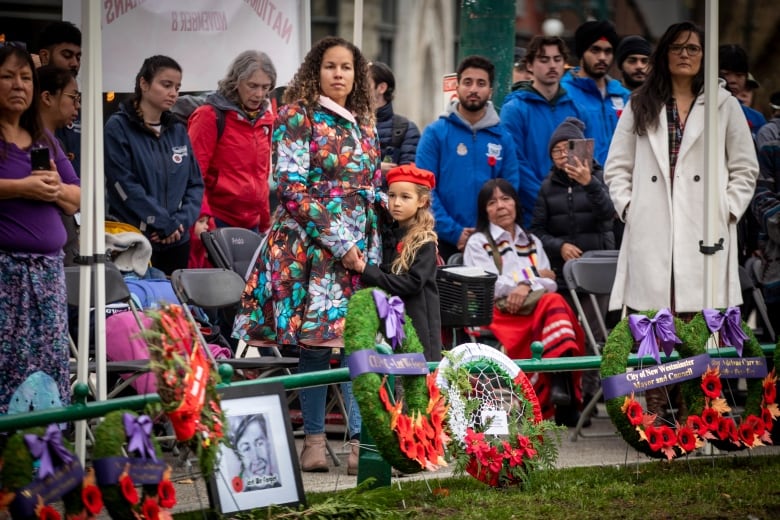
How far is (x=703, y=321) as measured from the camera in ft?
26.0

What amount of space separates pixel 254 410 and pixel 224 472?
34 centimetres

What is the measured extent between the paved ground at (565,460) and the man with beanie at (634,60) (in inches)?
105

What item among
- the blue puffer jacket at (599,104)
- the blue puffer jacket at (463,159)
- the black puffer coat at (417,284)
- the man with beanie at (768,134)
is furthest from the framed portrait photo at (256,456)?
the blue puffer jacket at (599,104)

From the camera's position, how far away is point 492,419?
7.02m

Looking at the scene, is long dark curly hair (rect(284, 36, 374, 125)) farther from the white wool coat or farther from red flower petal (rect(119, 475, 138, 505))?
red flower petal (rect(119, 475, 138, 505))

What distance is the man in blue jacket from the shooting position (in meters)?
10.3

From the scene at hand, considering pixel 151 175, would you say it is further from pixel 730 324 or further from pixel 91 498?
pixel 91 498

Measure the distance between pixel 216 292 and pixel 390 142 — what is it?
114 inches

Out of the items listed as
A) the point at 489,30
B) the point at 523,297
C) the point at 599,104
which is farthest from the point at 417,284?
the point at 489,30

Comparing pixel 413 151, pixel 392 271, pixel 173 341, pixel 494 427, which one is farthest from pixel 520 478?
pixel 413 151

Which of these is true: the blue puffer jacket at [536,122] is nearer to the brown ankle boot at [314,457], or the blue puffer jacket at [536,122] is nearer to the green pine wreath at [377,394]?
the brown ankle boot at [314,457]

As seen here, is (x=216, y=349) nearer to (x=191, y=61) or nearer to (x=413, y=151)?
(x=191, y=61)

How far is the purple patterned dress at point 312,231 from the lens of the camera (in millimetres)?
7594

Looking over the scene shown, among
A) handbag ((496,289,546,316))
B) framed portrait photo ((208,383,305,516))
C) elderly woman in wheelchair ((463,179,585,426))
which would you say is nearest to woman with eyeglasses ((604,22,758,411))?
elderly woman in wheelchair ((463,179,585,426))
